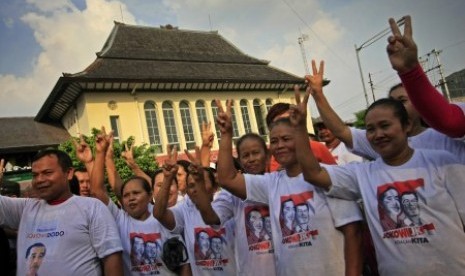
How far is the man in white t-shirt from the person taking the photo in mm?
2582

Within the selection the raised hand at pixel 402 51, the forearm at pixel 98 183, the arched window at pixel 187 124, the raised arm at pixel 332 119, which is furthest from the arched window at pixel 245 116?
the raised hand at pixel 402 51

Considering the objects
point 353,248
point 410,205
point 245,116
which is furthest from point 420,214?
point 245,116

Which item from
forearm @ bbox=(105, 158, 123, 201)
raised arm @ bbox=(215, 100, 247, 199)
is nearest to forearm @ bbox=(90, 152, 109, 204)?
forearm @ bbox=(105, 158, 123, 201)

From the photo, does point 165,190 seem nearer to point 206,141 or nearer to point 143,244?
point 143,244

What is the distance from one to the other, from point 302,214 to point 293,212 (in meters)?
0.06

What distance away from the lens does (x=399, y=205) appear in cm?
214

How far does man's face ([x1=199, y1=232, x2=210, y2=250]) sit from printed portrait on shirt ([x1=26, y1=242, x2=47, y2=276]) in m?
1.16

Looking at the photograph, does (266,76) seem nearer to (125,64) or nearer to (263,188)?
(125,64)

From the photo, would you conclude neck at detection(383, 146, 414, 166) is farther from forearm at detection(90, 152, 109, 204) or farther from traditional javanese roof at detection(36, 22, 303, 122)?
traditional javanese roof at detection(36, 22, 303, 122)

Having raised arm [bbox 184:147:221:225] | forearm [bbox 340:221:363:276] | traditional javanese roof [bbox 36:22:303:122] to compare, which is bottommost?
forearm [bbox 340:221:363:276]

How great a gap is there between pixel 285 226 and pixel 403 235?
73cm

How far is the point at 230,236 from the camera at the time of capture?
314 centimetres

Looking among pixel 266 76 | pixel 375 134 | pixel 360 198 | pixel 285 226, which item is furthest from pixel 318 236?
pixel 266 76

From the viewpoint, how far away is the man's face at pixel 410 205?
209cm
